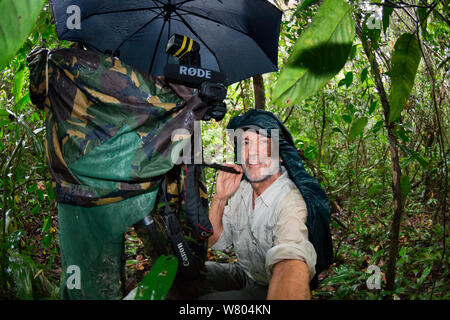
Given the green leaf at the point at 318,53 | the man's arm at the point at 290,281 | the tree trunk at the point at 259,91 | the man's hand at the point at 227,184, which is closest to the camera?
the green leaf at the point at 318,53

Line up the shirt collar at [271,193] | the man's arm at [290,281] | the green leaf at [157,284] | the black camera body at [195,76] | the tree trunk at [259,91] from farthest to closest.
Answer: the tree trunk at [259,91] < the shirt collar at [271,193] < the black camera body at [195,76] < the man's arm at [290,281] < the green leaf at [157,284]

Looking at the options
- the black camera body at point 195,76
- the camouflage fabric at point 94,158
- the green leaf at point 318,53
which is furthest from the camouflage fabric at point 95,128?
the green leaf at point 318,53

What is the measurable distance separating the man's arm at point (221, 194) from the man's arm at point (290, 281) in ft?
2.36

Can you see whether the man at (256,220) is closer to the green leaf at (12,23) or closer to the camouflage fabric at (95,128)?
the camouflage fabric at (95,128)

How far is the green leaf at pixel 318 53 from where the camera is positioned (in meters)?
0.51

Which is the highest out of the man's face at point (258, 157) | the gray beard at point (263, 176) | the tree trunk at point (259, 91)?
the tree trunk at point (259, 91)

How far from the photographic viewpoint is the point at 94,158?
1.26 metres

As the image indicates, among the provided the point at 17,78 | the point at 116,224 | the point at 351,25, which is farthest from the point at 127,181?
the point at 17,78

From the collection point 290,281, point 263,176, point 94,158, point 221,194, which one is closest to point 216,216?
point 221,194

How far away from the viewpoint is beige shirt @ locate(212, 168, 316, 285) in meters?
1.39

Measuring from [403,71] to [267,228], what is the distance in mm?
1272

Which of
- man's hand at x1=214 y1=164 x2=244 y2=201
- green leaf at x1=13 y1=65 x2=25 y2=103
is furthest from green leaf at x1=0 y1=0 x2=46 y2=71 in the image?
green leaf at x1=13 y1=65 x2=25 y2=103
